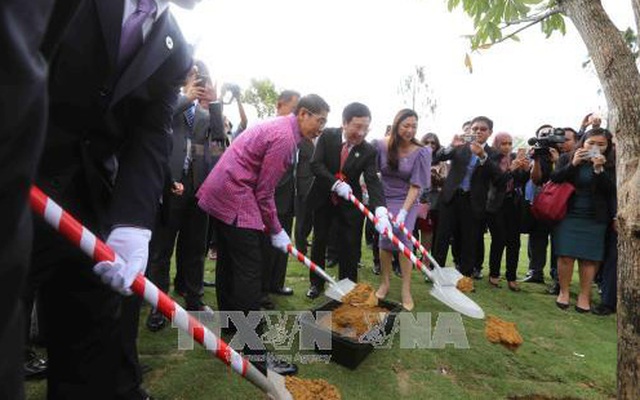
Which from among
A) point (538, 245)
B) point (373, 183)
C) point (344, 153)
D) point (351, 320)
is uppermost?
point (344, 153)

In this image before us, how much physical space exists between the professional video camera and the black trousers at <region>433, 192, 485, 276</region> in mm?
1004

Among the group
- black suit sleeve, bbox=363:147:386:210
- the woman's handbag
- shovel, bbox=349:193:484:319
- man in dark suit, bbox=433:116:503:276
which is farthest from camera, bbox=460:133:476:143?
shovel, bbox=349:193:484:319

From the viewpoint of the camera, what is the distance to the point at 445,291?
13.9ft

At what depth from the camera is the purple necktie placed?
154 cm

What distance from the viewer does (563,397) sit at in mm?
2723

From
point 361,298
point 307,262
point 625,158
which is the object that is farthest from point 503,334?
point 625,158

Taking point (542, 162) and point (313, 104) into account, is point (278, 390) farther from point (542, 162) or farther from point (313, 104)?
point (542, 162)

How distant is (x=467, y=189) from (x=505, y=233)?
0.84 m

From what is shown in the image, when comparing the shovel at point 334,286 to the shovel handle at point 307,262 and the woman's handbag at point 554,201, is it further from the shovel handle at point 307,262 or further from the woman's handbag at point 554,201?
the woman's handbag at point 554,201

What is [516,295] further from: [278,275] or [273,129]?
[273,129]

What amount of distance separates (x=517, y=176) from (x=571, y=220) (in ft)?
3.28

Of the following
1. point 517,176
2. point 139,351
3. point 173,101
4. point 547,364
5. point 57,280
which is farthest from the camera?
point 517,176

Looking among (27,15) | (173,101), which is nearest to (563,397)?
(173,101)

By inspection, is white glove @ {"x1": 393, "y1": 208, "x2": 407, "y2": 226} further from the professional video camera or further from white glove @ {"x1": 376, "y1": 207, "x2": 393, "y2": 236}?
the professional video camera
